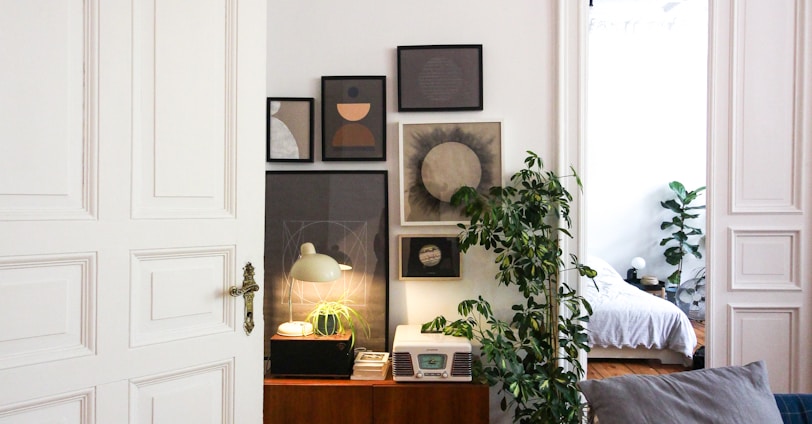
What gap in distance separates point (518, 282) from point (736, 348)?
3.72 ft

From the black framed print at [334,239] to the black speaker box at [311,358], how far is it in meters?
0.25

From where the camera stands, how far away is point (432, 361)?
2.21 metres

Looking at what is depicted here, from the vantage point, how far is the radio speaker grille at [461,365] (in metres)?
2.21

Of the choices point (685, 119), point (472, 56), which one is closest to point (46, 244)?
point (472, 56)

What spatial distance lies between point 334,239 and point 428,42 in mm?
1044

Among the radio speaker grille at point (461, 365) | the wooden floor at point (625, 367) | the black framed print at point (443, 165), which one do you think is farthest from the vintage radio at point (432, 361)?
the wooden floor at point (625, 367)

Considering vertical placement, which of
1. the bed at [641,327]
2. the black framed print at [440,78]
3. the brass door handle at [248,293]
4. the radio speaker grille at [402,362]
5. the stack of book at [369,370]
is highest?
the black framed print at [440,78]

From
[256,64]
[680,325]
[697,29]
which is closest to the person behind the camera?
[256,64]

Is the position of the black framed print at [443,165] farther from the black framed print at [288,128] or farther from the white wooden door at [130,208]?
the white wooden door at [130,208]

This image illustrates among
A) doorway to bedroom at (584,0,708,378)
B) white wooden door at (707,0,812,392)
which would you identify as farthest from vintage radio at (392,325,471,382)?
doorway to bedroom at (584,0,708,378)

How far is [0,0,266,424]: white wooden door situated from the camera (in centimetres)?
134

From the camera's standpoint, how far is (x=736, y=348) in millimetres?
2461

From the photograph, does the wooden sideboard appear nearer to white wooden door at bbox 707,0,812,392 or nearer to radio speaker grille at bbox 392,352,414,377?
radio speaker grille at bbox 392,352,414,377

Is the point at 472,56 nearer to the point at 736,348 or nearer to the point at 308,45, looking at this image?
the point at 308,45
